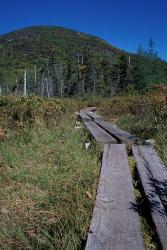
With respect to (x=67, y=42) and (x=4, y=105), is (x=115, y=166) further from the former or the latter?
(x=67, y=42)

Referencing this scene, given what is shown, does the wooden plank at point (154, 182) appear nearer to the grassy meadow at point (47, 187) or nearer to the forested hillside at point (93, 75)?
the grassy meadow at point (47, 187)

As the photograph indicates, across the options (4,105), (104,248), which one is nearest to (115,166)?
(104,248)

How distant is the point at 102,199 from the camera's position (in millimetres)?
3244

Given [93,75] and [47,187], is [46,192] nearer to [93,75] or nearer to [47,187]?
[47,187]

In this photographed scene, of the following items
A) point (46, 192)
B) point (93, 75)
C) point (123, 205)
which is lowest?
point (46, 192)

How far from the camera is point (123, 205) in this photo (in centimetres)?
310

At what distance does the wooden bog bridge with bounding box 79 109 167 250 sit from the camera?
2.48 meters

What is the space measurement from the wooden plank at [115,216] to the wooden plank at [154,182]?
15cm

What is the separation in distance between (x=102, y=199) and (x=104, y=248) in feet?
2.94

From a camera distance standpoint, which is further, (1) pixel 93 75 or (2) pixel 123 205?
(1) pixel 93 75

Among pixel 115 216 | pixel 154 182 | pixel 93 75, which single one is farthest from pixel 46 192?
pixel 93 75

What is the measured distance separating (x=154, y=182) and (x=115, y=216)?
1.05 meters

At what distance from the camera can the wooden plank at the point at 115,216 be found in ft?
7.98

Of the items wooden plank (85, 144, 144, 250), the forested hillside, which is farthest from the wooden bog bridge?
the forested hillside
